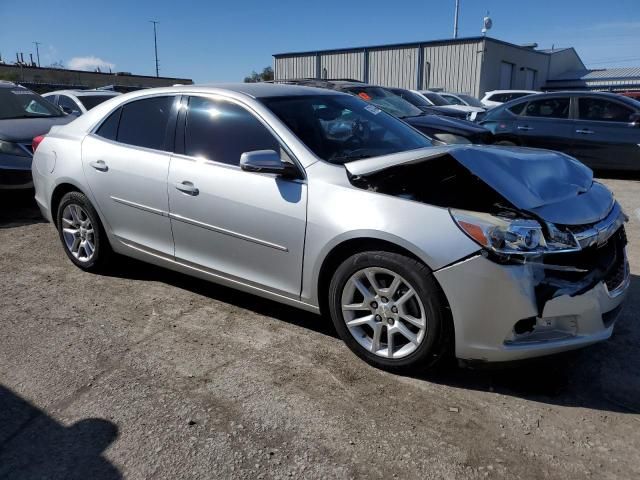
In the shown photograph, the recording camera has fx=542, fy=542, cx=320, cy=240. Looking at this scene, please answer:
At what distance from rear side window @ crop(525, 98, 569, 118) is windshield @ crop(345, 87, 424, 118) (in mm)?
2018

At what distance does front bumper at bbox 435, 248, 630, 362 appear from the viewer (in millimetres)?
2656

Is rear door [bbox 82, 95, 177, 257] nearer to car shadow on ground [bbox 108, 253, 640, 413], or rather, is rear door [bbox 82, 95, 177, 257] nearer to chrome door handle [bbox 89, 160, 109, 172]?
chrome door handle [bbox 89, 160, 109, 172]

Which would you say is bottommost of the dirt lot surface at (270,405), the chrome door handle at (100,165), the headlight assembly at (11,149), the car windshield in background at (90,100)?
the dirt lot surface at (270,405)

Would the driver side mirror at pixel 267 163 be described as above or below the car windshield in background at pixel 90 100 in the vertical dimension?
below

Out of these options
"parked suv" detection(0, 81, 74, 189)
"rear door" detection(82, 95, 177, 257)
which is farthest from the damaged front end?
"parked suv" detection(0, 81, 74, 189)

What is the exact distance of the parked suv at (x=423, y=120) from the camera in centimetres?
866

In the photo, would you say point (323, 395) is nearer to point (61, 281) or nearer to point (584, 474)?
point (584, 474)

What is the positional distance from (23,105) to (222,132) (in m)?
6.21

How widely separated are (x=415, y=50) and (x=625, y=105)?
26.2 metres

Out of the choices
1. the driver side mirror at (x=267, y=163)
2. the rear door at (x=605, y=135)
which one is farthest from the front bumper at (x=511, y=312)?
the rear door at (x=605, y=135)

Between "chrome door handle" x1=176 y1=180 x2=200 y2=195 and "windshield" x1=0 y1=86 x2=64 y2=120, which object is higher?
"windshield" x1=0 y1=86 x2=64 y2=120

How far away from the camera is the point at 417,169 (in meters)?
3.05

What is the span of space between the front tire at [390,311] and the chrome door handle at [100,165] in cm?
225

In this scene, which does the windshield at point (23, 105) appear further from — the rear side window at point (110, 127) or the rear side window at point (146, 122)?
the rear side window at point (146, 122)
